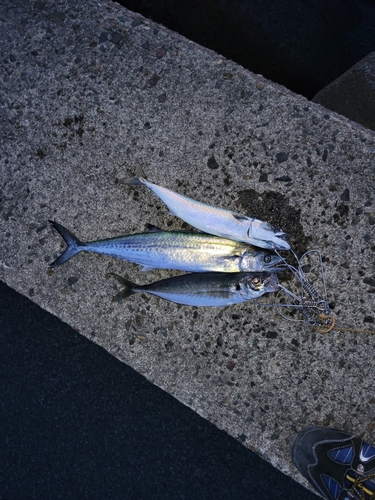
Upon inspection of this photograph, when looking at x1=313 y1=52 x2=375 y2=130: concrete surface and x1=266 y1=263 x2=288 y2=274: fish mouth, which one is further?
x1=313 y1=52 x2=375 y2=130: concrete surface

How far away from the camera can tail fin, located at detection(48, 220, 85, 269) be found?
2.83 metres

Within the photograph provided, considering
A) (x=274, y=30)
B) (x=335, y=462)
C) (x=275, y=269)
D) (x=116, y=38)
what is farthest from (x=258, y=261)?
(x=274, y=30)

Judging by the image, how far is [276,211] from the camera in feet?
9.03

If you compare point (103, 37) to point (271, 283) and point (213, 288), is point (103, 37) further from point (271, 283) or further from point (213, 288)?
point (271, 283)

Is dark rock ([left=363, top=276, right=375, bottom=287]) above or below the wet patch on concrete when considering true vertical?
below

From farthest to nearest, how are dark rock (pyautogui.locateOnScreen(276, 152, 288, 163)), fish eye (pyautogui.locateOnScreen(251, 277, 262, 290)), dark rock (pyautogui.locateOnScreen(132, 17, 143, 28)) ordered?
dark rock (pyautogui.locateOnScreen(132, 17, 143, 28)) → dark rock (pyautogui.locateOnScreen(276, 152, 288, 163)) → fish eye (pyautogui.locateOnScreen(251, 277, 262, 290))

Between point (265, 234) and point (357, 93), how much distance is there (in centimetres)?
147

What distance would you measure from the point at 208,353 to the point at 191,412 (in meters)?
0.70

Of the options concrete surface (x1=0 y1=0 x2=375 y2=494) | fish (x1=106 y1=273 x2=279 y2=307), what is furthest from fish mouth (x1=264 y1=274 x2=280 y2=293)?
concrete surface (x1=0 y1=0 x2=375 y2=494)

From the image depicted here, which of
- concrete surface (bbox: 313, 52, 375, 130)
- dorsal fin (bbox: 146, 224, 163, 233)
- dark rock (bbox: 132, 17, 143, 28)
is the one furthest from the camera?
concrete surface (bbox: 313, 52, 375, 130)

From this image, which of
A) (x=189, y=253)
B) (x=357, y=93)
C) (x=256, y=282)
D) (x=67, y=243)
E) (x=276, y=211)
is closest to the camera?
(x=256, y=282)

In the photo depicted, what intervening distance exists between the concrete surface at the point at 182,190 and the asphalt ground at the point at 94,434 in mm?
463

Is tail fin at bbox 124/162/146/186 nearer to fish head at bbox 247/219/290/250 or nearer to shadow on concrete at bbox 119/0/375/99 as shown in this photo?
fish head at bbox 247/219/290/250

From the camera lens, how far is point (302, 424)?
277cm
